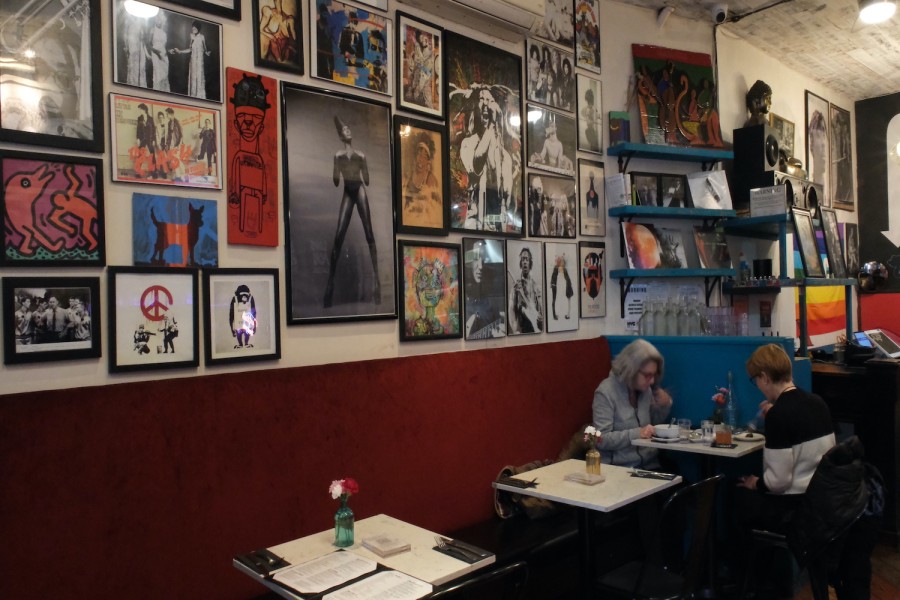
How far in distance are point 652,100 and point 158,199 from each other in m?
3.86

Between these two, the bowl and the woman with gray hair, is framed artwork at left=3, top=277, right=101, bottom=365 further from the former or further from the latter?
the bowl

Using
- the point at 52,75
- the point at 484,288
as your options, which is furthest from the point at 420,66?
the point at 52,75

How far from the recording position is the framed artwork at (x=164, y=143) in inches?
99.2

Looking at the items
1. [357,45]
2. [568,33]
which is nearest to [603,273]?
[568,33]

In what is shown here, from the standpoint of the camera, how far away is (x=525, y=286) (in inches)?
166

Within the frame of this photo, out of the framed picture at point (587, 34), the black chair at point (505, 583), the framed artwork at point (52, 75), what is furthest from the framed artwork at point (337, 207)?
the framed picture at point (587, 34)

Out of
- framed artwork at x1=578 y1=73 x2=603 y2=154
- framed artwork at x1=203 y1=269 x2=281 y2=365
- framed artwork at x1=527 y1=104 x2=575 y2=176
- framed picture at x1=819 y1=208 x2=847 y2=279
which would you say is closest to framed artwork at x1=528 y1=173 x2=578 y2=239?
framed artwork at x1=527 y1=104 x2=575 y2=176

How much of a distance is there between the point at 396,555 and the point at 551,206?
281 centimetres

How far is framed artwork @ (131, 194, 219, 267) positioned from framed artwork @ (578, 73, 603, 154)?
2.88m

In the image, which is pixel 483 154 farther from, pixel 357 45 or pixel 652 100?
pixel 652 100

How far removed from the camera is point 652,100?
505cm

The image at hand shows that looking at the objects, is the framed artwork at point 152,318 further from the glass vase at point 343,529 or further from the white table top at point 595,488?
the white table top at point 595,488

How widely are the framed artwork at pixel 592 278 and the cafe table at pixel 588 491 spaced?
167cm

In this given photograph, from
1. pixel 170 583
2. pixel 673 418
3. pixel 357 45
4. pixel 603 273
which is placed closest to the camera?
pixel 170 583
